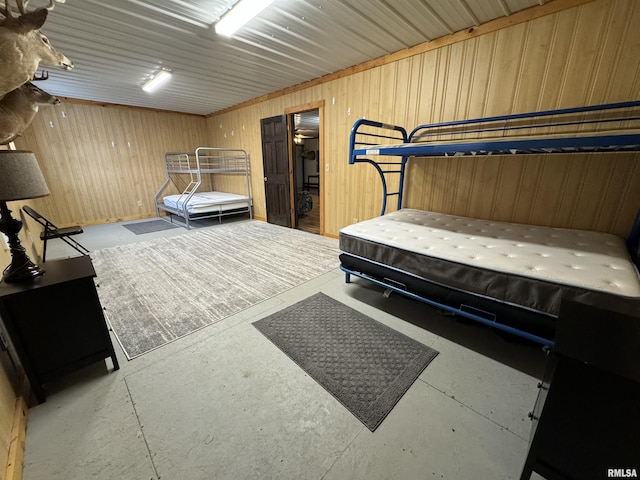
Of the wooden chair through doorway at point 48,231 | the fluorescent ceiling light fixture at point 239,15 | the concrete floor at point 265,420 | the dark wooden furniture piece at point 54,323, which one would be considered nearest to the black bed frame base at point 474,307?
the concrete floor at point 265,420

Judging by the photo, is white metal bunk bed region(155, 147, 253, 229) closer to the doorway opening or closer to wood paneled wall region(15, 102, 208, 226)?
wood paneled wall region(15, 102, 208, 226)

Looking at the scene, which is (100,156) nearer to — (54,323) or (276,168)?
(276,168)

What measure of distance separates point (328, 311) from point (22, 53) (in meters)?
2.28

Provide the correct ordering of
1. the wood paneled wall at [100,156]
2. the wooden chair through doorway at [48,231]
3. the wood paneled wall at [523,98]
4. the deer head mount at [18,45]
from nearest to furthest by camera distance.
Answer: the deer head mount at [18,45] < the wood paneled wall at [523,98] < the wooden chair through doorway at [48,231] < the wood paneled wall at [100,156]

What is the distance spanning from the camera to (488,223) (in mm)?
2398

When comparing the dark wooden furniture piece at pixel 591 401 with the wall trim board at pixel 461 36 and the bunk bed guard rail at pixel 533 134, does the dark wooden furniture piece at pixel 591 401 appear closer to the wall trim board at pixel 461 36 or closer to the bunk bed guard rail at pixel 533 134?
the bunk bed guard rail at pixel 533 134

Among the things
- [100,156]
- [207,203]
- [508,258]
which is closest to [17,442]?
[508,258]

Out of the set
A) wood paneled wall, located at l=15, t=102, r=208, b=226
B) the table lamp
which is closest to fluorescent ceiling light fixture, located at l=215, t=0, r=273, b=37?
the table lamp

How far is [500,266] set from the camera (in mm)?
1465

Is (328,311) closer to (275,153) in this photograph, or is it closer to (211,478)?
(211,478)

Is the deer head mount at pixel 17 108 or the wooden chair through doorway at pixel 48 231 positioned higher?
the deer head mount at pixel 17 108

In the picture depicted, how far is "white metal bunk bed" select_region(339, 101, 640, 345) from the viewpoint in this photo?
133 cm

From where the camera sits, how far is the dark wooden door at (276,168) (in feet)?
15.1

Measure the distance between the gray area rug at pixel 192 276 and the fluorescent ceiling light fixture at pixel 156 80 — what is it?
2407mm
